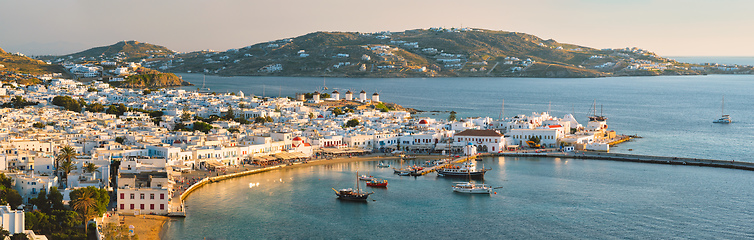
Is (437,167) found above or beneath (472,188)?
above

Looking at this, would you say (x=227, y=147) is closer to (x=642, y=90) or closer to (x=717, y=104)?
(x=717, y=104)

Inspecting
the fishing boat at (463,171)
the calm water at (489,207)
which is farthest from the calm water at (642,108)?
the fishing boat at (463,171)

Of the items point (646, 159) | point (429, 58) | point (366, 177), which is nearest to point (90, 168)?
point (366, 177)

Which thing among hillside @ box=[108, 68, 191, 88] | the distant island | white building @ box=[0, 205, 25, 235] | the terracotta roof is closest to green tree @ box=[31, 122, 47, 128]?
white building @ box=[0, 205, 25, 235]

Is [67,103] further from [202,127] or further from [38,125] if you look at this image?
[202,127]

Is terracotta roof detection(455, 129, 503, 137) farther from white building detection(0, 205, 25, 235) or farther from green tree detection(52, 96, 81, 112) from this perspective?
green tree detection(52, 96, 81, 112)

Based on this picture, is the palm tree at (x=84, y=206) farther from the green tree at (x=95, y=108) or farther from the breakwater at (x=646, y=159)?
the green tree at (x=95, y=108)
